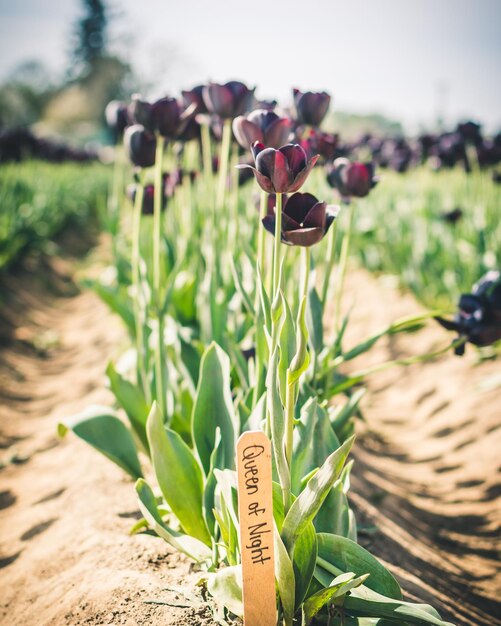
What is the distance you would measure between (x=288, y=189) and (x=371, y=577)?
0.82 metres

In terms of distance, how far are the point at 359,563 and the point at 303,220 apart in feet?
2.39

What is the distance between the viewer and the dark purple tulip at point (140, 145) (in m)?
1.53

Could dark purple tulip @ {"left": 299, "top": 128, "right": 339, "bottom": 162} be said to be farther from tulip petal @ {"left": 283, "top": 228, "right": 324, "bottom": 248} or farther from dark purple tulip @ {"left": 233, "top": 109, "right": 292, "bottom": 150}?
tulip petal @ {"left": 283, "top": 228, "right": 324, "bottom": 248}

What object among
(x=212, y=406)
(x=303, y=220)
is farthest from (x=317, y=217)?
(x=212, y=406)

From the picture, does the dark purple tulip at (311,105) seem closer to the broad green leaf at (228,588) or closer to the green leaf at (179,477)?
the green leaf at (179,477)

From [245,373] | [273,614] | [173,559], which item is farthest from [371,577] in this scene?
[245,373]

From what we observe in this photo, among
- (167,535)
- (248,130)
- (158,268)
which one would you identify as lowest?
(167,535)

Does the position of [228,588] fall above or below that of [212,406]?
below

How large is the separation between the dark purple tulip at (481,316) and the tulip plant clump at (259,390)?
0.03 metres

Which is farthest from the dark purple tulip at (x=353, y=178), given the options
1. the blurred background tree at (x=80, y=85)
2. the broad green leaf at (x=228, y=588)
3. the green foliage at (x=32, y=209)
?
the blurred background tree at (x=80, y=85)

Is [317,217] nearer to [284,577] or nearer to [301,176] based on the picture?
[301,176]

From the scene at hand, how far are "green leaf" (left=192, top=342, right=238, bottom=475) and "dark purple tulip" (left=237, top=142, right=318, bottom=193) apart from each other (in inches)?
21.7

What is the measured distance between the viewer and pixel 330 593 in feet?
3.26

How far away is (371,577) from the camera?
1057 mm
